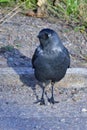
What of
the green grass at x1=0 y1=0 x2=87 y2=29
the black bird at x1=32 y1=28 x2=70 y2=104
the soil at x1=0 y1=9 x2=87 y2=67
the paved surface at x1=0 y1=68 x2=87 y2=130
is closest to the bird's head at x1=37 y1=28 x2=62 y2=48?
the black bird at x1=32 y1=28 x2=70 y2=104

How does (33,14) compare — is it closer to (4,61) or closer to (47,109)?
(4,61)

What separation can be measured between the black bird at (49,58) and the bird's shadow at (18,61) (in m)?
0.54

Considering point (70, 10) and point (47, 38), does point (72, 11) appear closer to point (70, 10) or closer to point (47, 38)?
point (70, 10)

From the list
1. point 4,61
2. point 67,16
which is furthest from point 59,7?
point 4,61

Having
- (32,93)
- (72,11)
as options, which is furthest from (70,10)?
(32,93)

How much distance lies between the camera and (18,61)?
27.5ft

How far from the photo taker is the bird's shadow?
7.97 m

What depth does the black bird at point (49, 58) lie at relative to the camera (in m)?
7.18

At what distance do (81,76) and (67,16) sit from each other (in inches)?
66.0

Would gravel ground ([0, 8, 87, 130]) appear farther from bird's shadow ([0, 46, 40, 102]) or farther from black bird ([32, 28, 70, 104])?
black bird ([32, 28, 70, 104])

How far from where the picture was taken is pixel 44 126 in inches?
252

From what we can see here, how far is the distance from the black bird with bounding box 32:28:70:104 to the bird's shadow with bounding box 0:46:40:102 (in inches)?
21.2

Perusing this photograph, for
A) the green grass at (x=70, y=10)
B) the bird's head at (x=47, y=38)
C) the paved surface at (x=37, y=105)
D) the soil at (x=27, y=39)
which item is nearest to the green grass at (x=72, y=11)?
the green grass at (x=70, y=10)

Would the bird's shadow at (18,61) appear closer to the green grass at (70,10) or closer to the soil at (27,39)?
the soil at (27,39)
